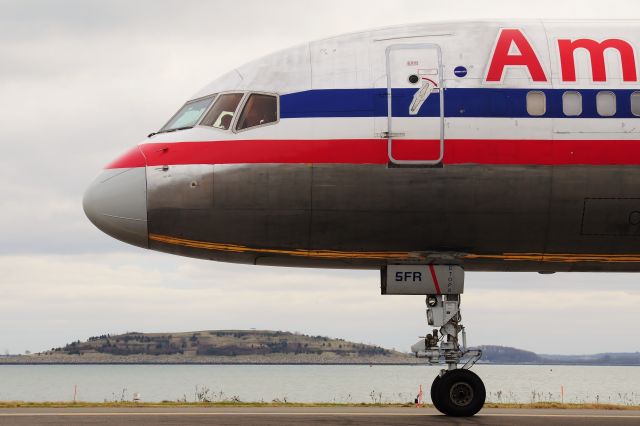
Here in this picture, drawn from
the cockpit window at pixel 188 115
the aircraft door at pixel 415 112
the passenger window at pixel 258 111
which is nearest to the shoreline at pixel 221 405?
the cockpit window at pixel 188 115

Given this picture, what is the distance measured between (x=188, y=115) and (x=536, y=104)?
23.3ft

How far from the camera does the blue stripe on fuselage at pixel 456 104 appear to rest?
18.1 m

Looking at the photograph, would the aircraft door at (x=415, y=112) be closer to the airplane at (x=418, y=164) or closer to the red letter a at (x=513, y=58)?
the airplane at (x=418, y=164)

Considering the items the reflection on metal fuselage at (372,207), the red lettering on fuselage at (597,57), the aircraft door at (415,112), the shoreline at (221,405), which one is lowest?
the shoreline at (221,405)

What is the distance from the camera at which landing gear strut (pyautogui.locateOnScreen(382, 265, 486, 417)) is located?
18.5m

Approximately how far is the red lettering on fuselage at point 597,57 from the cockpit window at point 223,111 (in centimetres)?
657

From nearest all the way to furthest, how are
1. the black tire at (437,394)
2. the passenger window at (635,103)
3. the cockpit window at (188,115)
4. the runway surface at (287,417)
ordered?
the runway surface at (287,417), the passenger window at (635,103), the black tire at (437,394), the cockpit window at (188,115)

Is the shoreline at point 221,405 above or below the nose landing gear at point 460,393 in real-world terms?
below

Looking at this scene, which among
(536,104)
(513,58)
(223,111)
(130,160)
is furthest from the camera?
(223,111)

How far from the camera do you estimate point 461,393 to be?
18.6m

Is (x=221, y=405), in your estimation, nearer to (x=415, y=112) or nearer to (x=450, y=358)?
(x=450, y=358)

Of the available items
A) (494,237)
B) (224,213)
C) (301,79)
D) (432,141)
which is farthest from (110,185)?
(494,237)

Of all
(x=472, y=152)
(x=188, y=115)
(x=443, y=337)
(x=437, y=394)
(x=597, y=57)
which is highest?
(x=597, y=57)

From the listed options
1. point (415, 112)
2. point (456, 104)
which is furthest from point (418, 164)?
point (456, 104)
